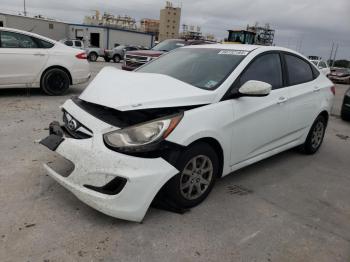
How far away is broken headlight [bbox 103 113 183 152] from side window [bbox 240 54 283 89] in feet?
4.06

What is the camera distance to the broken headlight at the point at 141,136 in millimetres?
2805

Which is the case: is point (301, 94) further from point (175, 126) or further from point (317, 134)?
point (175, 126)

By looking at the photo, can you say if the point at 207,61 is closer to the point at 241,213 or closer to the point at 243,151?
the point at 243,151

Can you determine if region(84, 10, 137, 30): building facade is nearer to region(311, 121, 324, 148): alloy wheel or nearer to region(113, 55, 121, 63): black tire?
region(113, 55, 121, 63): black tire

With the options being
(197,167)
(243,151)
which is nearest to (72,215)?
(197,167)

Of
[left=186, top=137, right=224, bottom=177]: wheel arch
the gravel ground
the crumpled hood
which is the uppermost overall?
the crumpled hood

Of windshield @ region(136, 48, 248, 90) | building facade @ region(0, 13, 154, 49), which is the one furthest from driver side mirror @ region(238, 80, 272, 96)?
building facade @ region(0, 13, 154, 49)

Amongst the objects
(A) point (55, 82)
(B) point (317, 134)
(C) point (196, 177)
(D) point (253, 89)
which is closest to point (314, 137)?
(B) point (317, 134)

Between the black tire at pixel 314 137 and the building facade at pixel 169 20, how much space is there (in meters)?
105

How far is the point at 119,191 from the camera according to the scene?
2.78m

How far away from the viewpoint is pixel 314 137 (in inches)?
212

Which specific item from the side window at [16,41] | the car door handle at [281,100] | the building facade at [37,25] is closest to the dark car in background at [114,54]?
the building facade at [37,25]

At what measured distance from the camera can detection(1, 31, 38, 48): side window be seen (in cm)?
750

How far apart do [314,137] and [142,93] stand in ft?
11.0
